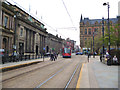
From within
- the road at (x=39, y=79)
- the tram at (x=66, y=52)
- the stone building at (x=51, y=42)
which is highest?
the stone building at (x=51, y=42)

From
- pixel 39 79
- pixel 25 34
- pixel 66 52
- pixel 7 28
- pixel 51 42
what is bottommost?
pixel 39 79

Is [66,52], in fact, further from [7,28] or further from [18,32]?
[7,28]

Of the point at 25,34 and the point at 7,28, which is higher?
the point at 7,28

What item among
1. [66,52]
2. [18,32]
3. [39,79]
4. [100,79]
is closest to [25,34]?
[18,32]

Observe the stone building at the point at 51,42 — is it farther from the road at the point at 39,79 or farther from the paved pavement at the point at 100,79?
the paved pavement at the point at 100,79

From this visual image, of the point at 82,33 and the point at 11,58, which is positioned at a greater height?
the point at 82,33

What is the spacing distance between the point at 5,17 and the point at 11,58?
38.6 ft

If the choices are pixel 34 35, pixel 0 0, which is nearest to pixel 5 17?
pixel 0 0

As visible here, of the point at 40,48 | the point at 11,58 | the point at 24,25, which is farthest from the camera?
the point at 40,48

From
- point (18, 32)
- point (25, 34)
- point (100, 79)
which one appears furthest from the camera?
point (25, 34)

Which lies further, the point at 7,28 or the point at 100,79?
the point at 7,28

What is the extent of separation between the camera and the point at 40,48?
158 ft

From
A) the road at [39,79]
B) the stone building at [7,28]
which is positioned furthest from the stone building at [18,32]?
the road at [39,79]

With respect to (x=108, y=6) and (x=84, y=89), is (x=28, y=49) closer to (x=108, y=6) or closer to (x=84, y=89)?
(x=108, y=6)
